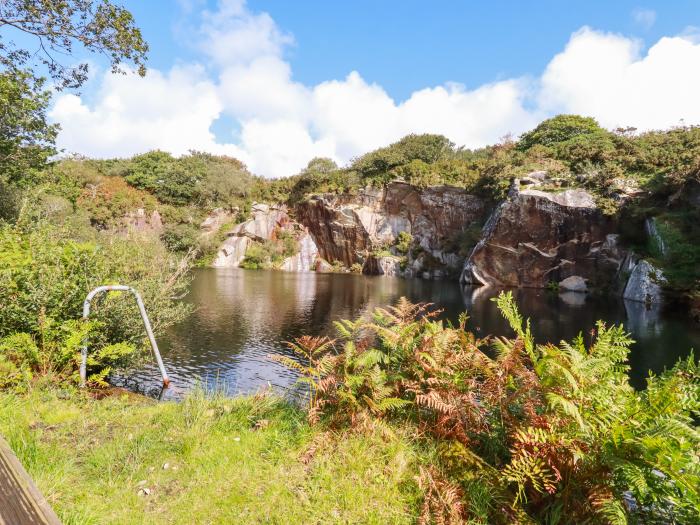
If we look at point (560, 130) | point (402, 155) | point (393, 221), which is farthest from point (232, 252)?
point (560, 130)

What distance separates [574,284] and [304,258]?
31306mm

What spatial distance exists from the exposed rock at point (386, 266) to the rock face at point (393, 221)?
208 mm

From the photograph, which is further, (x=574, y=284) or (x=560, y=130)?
(x=560, y=130)

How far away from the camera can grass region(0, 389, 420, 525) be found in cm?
290

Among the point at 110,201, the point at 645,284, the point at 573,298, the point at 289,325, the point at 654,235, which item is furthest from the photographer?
the point at 110,201

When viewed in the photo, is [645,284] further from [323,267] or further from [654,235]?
[323,267]

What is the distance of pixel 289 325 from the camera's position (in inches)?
646

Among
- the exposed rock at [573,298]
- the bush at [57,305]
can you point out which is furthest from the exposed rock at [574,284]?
the bush at [57,305]

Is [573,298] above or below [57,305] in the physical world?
below

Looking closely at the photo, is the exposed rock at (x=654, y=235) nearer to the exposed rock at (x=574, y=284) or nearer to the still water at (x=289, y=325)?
the still water at (x=289, y=325)

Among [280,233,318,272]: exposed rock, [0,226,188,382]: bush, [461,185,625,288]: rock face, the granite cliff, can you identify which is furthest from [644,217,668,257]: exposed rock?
[280,233,318,272]: exposed rock

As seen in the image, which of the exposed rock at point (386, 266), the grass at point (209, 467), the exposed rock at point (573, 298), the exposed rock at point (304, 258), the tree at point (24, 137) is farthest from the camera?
the exposed rock at point (304, 258)

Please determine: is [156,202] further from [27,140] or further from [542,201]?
[542,201]

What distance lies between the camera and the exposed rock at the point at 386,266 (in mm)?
45769
